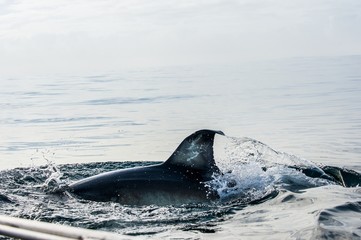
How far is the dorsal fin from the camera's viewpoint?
734cm

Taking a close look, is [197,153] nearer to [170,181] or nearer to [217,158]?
[170,181]

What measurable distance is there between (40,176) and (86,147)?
213 inches

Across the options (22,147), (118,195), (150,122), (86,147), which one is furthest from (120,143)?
(118,195)

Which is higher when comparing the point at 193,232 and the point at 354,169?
the point at 193,232

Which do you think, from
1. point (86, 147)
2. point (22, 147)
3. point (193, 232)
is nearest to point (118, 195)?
point (193, 232)

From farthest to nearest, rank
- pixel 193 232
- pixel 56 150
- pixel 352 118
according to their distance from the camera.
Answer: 1. pixel 352 118
2. pixel 56 150
3. pixel 193 232

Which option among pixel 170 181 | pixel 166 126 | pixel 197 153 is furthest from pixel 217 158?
pixel 166 126

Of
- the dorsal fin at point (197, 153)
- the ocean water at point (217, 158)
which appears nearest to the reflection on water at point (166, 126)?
the ocean water at point (217, 158)

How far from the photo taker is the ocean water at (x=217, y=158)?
19.6 feet

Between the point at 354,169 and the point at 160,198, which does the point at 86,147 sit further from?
the point at 160,198

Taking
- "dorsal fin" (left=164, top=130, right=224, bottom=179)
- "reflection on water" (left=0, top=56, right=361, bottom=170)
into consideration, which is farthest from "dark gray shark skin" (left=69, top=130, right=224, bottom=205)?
"reflection on water" (left=0, top=56, right=361, bottom=170)

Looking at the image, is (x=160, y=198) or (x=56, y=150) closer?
(x=160, y=198)

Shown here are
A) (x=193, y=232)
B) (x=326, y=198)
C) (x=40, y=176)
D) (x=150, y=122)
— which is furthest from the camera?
(x=150, y=122)

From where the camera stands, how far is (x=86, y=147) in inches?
574
